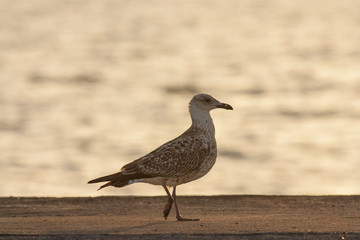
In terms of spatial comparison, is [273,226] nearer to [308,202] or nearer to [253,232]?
[253,232]

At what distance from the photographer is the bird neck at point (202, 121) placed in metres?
13.5

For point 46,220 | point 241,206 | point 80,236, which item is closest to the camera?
point 80,236

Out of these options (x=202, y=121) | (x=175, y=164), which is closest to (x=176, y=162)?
(x=175, y=164)

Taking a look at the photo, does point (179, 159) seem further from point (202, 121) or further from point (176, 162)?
point (202, 121)

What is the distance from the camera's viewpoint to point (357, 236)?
1085 cm

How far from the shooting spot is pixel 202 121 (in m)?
13.5

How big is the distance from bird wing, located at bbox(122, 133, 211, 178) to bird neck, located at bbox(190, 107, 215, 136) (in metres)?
0.38

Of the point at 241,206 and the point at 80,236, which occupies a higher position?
the point at 241,206

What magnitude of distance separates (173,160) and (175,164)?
0.06m

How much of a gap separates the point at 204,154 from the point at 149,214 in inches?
48.7

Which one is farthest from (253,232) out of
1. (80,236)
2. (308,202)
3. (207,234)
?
(308,202)

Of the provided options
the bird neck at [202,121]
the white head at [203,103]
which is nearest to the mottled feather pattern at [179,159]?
the bird neck at [202,121]

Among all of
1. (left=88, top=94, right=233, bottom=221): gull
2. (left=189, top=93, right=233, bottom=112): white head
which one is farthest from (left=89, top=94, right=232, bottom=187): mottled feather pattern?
(left=189, top=93, right=233, bottom=112): white head

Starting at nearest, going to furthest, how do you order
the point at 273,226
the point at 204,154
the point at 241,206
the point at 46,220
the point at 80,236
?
1. the point at 80,236
2. the point at 273,226
3. the point at 46,220
4. the point at 204,154
5. the point at 241,206
